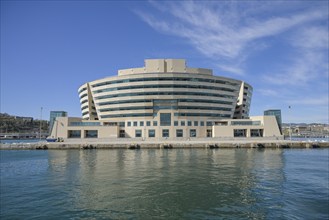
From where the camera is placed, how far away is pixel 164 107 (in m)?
107

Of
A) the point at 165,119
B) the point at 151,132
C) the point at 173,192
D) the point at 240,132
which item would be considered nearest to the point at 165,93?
the point at 165,119

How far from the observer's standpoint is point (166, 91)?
351 feet

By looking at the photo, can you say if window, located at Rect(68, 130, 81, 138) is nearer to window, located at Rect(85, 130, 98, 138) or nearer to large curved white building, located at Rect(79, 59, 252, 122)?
window, located at Rect(85, 130, 98, 138)

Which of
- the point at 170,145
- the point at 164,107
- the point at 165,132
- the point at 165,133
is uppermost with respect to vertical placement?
the point at 164,107

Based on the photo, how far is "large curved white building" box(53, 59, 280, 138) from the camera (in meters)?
105

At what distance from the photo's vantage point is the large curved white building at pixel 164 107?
10525 cm

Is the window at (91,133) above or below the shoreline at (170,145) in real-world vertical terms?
above

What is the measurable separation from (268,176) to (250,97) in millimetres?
108220

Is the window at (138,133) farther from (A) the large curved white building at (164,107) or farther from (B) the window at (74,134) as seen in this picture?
(B) the window at (74,134)

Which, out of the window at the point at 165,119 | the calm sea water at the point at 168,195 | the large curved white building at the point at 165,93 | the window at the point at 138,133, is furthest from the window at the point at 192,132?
the calm sea water at the point at 168,195

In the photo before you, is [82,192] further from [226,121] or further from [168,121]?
[226,121]

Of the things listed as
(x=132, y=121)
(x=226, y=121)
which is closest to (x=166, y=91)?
(x=132, y=121)

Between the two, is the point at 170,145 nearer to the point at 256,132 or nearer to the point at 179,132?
the point at 179,132

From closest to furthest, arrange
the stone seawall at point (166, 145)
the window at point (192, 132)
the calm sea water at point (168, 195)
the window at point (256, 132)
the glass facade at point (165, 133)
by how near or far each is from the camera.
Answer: the calm sea water at point (168, 195), the stone seawall at point (166, 145), the glass facade at point (165, 133), the window at point (192, 132), the window at point (256, 132)
